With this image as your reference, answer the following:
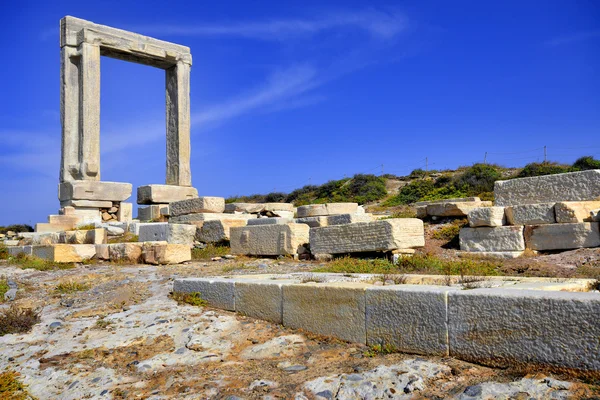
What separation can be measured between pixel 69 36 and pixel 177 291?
43.5 feet

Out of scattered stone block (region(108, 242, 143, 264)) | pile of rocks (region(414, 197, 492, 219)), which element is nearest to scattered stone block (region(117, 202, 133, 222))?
scattered stone block (region(108, 242, 143, 264))

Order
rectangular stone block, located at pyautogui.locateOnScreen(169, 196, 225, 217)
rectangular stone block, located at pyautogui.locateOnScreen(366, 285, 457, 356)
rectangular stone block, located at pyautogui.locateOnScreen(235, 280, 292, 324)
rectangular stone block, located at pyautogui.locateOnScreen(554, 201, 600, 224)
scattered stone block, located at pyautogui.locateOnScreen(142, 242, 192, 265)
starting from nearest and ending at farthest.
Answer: rectangular stone block, located at pyautogui.locateOnScreen(366, 285, 457, 356), rectangular stone block, located at pyautogui.locateOnScreen(235, 280, 292, 324), rectangular stone block, located at pyautogui.locateOnScreen(554, 201, 600, 224), scattered stone block, located at pyautogui.locateOnScreen(142, 242, 192, 265), rectangular stone block, located at pyautogui.locateOnScreen(169, 196, 225, 217)

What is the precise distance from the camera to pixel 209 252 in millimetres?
11547

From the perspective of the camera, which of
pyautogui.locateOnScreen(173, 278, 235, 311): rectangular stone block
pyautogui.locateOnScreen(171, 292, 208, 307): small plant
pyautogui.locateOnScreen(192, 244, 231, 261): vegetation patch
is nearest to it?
pyautogui.locateOnScreen(173, 278, 235, 311): rectangular stone block

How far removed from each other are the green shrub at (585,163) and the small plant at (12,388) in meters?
22.1

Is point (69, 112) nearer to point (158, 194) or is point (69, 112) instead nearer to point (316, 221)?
point (158, 194)

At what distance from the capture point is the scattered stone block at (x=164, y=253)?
1010cm

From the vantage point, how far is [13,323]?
213 inches

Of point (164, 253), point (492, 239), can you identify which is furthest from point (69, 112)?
point (492, 239)

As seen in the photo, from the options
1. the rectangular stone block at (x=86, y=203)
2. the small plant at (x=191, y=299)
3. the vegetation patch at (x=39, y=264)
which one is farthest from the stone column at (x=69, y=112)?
the small plant at (x=191, y=299)

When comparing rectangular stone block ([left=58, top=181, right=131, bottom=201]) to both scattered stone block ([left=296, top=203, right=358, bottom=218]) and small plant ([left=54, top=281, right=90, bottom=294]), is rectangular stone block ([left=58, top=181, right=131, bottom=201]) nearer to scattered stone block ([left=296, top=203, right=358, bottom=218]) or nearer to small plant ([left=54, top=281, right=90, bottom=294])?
scattered stone block ([left=296, top=203, right=358, bottom=218])

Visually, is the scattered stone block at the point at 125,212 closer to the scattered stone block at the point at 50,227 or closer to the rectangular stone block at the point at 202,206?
the scattered stone block at the point at 50,227

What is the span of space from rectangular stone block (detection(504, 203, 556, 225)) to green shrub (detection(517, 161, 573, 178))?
1370 centimetres

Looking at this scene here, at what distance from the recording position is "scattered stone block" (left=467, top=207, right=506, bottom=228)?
930 centimetres
